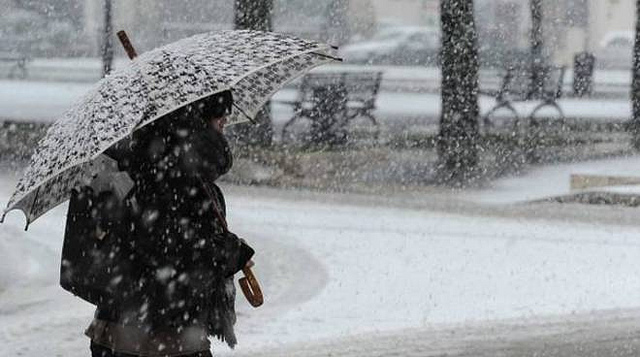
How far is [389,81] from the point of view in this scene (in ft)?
105

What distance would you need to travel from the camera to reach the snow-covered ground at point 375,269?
8.26 meters

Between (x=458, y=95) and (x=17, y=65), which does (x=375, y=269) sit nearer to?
(x=458, y=95)

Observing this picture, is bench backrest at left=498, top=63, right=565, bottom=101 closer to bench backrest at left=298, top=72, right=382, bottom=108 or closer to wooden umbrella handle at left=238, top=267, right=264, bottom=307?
bench backrest at left=298, top=72, right=382, bottom=108

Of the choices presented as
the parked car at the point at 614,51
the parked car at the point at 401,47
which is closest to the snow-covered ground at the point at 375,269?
the parked car at the point at 401,47

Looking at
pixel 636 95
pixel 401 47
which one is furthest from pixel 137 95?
Result: pixel 401 47

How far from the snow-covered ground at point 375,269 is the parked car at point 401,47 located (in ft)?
76.1

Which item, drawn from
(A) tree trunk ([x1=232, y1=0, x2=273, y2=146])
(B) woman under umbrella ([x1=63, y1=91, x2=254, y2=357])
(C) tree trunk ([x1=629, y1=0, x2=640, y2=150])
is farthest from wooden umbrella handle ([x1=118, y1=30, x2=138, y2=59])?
(C) tree trunk ([x1=629, y1=0, x2=640, y2=150])

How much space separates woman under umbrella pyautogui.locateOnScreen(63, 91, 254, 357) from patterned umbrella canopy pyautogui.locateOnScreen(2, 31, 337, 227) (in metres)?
0.08

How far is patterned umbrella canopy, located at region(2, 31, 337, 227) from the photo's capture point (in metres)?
4.02

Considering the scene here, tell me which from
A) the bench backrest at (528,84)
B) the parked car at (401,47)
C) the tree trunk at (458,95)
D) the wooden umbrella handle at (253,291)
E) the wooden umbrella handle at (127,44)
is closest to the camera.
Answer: the wooden umbrella handle at (253,291)

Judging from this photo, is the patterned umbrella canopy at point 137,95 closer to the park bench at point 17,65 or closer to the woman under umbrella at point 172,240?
the woman under umbrella at point 172,240

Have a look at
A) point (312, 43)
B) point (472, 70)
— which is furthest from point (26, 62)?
point (312, 43)

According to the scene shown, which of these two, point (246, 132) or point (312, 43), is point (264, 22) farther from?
point (312, 43)

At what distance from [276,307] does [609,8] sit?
118 ft
